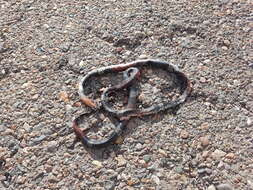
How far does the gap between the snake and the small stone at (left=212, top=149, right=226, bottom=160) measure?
0.39 m

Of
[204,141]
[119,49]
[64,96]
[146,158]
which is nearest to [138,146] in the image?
[146,158]

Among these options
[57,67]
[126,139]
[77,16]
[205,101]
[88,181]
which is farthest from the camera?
[77,16]

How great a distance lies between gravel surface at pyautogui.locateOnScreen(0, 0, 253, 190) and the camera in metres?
2.43

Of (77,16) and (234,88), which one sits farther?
(77,16)

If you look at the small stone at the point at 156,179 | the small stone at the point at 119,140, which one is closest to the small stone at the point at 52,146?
the small stone at the point at 119,140

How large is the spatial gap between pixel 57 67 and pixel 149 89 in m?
0.63

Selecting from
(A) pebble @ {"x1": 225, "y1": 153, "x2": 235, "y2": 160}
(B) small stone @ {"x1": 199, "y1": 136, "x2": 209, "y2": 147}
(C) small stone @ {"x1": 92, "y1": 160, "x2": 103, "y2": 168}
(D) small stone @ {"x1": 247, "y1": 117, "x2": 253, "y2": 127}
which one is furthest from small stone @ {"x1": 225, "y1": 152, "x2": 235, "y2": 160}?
(C) small stone @ {"x1": 92, "y1": 160, "x2": 103, "y2": 168}

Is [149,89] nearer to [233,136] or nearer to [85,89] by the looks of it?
[85,89]

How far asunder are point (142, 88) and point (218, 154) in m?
0.65

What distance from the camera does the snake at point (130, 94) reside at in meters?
2.58

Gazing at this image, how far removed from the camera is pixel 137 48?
311 cm

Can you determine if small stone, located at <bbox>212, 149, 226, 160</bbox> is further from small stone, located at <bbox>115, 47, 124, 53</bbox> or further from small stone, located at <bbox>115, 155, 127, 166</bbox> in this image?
small stone, located at <bbox>115, 47, 124, 53</bbox>

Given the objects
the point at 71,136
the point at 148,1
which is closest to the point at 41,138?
the point at 71,136

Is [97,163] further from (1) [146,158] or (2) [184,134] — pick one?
(2) [184,134]
